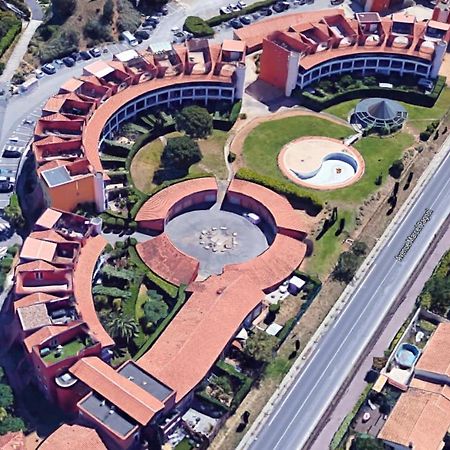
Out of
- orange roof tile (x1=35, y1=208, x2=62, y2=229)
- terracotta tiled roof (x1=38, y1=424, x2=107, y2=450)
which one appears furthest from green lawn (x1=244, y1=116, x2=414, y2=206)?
terracotta tiled roof (x1=38, y1=424, x2=107, y2=450)

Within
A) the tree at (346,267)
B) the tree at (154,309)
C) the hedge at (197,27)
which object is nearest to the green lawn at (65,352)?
the tree at (154,309)

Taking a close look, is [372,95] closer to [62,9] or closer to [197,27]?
[197,27]

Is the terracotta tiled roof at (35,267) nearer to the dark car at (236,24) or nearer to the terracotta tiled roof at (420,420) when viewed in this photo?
the terracotta tiled roof at (420,420)

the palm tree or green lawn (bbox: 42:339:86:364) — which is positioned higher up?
the palm tree

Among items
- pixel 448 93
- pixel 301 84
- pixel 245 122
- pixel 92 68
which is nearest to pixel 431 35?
pixel 448 93

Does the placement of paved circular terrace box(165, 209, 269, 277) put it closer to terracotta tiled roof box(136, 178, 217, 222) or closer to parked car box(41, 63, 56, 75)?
terracotta tiled roof box(136, 178, 217, 222)

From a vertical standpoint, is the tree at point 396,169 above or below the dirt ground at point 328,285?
above
